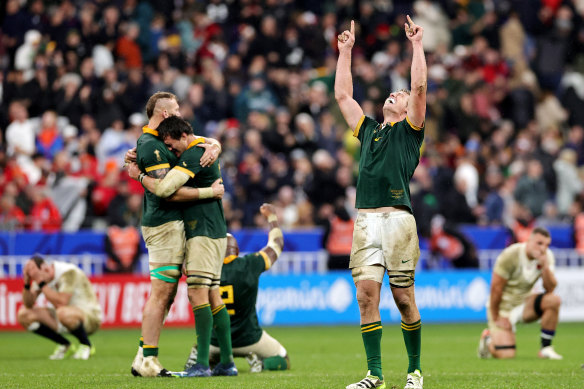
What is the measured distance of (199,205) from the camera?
34.6ft

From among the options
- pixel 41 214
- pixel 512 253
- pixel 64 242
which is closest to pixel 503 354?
pixel 512 253

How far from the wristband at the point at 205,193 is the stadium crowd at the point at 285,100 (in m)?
9.88

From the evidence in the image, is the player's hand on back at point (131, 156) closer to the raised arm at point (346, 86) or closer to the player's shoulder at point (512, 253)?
the raised arm at point (346, 86)

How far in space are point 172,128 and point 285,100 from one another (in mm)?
14561

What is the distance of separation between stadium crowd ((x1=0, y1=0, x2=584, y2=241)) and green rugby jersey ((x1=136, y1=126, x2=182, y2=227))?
31.7 ft

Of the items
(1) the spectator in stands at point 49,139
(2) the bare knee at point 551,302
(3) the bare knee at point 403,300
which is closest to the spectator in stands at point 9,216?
(1) the spectator in stands at point 49,139

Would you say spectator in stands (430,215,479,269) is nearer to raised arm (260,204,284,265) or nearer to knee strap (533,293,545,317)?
knee strap (533,293,545,317)

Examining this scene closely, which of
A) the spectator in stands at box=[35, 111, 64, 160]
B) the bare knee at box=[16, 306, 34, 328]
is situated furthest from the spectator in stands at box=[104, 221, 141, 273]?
the bare knee at box=[16, 306, 34, 328]

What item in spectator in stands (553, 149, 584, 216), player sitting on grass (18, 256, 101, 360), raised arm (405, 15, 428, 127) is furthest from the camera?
spectator in stands (553, 149, 584, 216)

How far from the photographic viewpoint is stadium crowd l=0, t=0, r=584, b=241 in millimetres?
21484

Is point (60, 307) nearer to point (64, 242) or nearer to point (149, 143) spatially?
point (149, 143)

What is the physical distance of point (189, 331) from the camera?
1914cm

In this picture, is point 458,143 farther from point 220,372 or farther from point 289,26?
point 220,372

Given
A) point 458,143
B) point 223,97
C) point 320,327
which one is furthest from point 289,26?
point 320,327
